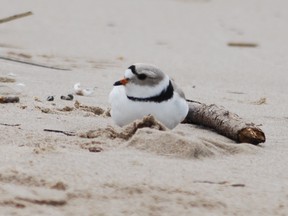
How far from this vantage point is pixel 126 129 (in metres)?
3.31

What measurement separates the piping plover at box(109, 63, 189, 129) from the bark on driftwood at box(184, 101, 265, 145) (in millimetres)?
334

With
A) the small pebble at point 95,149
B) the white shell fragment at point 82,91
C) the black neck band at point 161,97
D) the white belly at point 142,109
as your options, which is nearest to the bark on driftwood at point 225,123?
the white belly at point 142,109

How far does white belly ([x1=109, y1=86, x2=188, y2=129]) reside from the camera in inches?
134

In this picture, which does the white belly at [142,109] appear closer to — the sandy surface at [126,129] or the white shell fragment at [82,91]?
the sandy surface at [126,129]

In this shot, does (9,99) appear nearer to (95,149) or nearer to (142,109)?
(142,109)

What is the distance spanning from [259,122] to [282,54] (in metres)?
3.45

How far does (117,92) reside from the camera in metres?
3.49

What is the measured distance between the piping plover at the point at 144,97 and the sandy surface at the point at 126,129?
0.37 ft

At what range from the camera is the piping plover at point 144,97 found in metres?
3.41

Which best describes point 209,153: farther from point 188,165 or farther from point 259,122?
point 259,122

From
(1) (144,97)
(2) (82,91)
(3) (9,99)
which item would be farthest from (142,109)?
(2) (82,91)

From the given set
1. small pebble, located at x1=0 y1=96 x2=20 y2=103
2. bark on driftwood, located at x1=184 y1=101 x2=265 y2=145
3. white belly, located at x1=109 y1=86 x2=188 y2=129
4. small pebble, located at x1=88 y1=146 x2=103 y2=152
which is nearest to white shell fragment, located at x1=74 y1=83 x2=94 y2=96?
small pebble, located at x1=0 y1=96 x2=20 y2=103

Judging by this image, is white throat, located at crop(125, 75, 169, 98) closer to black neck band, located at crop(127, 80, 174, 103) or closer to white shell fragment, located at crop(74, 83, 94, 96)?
black neck band, located at crop(127, 80, 174, 103)

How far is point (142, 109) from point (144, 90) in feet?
0.28
